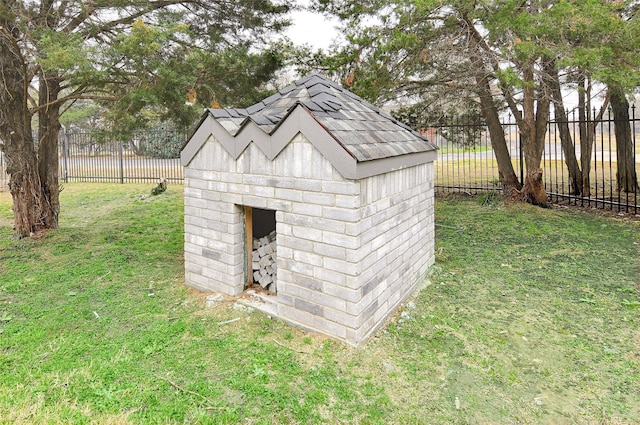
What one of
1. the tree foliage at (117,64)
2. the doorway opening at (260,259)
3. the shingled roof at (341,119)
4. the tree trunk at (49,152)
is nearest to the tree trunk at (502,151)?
the tree foliage at (117,64)

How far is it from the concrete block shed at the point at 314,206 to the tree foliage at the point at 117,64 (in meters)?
1.78

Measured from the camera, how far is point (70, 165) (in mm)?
17281

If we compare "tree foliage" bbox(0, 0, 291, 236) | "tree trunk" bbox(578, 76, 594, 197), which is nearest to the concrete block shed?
"tree foliage" bbox(0, 0, 291, 236)

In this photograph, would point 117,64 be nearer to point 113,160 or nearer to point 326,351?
point 326,351

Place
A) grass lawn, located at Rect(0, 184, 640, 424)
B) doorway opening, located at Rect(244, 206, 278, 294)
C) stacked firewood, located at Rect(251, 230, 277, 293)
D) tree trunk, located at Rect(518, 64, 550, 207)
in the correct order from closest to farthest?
1. grass lawn, located at Rect(0, 184, 640, 424)
2. doorway opening, located at Rect(244, 206, 278, 294)
3. stacked firewood, located at Rect(251, 230, 277, 293)
4. tree trunk, located at Rect(518, 64, 550, 207)

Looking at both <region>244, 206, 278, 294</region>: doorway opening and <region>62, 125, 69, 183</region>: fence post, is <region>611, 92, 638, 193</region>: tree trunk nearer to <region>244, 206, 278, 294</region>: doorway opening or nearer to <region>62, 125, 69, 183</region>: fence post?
<region>244, 206, 278, 294</region>: doorway opening

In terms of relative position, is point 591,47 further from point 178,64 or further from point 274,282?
point 178,64

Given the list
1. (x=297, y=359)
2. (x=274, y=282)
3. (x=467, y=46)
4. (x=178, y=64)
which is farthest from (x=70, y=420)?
(x=467, y=46)

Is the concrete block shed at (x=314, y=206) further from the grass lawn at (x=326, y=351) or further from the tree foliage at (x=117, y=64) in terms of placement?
the tree foliage at (x=117, y=64)

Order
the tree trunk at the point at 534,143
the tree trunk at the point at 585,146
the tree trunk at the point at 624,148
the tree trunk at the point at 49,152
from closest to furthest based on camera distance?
the tree trunk at the point at 49,152 < the tree trunk at the point at 534,143 < the tree trunk at the point at 624,148 < the tree trunk at the point at 585,146

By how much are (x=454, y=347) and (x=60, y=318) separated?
3.83 meters

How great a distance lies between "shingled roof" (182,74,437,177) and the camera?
11.4 ft

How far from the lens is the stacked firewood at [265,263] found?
4.58 meters

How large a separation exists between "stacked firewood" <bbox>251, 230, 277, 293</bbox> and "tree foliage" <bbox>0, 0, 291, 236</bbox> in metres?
2.56
